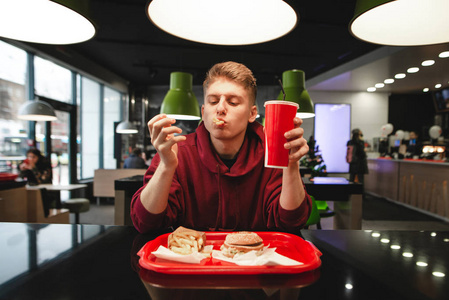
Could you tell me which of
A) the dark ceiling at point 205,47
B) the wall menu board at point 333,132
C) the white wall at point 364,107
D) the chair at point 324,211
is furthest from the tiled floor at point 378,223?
the white wall at point 364,107

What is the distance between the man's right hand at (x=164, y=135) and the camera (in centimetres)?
108

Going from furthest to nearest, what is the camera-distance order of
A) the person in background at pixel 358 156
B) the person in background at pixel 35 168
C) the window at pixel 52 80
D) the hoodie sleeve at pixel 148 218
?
the person in background at pixel 358 156
the window at pixel 52 80
the person in background at pixel 35 168
the hoodie sleeve at pixel 148 218

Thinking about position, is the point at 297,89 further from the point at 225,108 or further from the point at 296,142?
the point at 296,142

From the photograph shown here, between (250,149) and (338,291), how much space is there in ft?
3.18

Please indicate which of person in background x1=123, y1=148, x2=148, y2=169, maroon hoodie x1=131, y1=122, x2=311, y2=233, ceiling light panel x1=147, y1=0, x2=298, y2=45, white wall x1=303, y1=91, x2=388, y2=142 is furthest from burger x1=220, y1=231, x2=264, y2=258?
white wall x1=303, y1=91, x2=388, y2=142

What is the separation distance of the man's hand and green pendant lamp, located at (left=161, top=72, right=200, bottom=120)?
2.37 meters

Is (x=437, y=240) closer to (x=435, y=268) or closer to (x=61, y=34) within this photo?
(x=435, y=268)

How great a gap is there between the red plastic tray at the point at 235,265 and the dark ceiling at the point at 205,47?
14.4ft

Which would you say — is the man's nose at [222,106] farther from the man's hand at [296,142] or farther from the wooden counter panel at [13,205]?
the wooden counter panel at [13,205]

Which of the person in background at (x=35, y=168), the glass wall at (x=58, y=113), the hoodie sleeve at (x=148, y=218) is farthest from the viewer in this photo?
the glass wall at (x=58, y=113)

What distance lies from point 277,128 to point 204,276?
0.57m

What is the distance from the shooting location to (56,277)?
833 millimetres

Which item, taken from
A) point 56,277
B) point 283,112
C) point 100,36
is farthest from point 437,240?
point 100,36

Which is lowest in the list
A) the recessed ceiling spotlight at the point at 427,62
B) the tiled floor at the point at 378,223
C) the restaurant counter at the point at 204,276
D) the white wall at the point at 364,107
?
the tiled floor at the point at 378,223
